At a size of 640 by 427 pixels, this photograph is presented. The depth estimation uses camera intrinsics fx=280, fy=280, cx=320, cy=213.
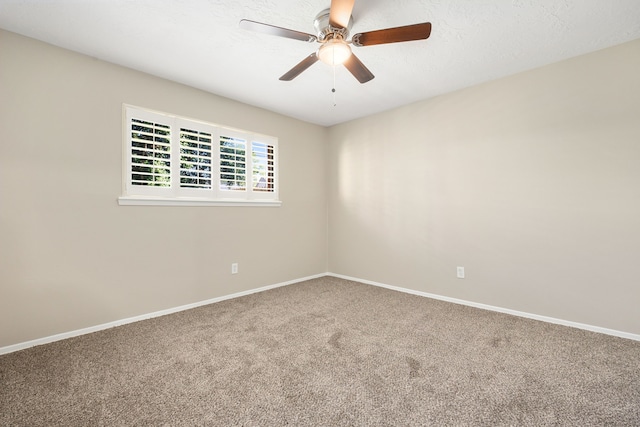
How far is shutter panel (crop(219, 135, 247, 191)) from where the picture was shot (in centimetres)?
341

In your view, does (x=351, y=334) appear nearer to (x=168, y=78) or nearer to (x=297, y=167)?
(x=297, y=167)

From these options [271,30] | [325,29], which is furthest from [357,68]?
[271,30]

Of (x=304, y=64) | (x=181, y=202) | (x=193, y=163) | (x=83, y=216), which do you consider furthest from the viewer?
(x=193, y=163)

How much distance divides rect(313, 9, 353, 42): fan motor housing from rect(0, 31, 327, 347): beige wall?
1.82 m

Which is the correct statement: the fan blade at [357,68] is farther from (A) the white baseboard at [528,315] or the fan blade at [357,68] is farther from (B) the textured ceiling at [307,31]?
(A) the white baseboard at [528,315]

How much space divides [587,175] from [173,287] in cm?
413

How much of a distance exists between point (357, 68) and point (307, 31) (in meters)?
0.50

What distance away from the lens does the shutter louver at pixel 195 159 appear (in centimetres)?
307

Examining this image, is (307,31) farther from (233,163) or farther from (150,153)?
(150,153)

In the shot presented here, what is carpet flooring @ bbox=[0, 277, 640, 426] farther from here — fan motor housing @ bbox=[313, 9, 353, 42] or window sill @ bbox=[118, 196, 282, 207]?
fan motor housing @ bbox=[313, 9, 353, 42]

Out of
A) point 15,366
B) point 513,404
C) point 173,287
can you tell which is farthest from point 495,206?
point 15,366

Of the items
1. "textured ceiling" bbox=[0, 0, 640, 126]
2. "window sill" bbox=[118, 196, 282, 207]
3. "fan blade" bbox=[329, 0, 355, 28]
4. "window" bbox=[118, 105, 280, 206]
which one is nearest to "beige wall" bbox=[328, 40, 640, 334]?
"textured ceiling" bbox=[0, 0, 640, 126]

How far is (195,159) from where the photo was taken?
317 cm

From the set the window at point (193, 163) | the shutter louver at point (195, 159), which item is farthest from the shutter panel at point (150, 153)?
the shutter louver at point (195, 159)
